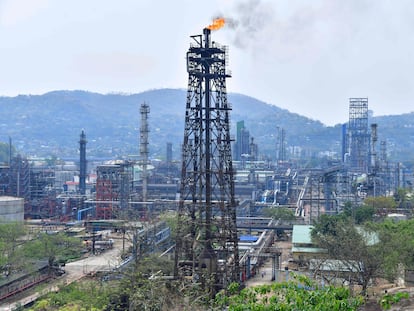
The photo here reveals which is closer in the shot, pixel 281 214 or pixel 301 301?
pixel 301 301

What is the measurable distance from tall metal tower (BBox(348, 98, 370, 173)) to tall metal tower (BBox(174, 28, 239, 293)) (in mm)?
42364

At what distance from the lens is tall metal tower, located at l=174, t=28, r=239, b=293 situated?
1595 centimetres

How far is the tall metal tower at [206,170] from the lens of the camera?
Answer: 16.0 m

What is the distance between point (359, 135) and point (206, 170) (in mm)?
47555

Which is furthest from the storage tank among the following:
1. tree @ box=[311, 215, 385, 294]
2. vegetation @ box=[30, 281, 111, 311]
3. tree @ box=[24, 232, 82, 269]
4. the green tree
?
tree @ box=[311, 215, 385, 294]

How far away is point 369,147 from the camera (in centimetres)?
6381

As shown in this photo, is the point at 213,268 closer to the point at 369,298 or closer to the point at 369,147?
the point at 369,298

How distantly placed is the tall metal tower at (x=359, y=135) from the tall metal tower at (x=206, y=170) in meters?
42.4

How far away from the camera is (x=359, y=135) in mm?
60719

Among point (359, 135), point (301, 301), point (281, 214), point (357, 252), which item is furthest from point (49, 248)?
point (359, 135)

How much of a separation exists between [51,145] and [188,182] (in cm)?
15954

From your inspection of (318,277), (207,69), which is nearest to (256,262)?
(318,277)

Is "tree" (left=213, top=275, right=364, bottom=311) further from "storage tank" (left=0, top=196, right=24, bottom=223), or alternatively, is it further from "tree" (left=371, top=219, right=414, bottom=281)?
"storage tank" (left=0, top=196, right=24, bottom=223)

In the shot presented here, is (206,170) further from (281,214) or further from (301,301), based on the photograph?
(281,214)
